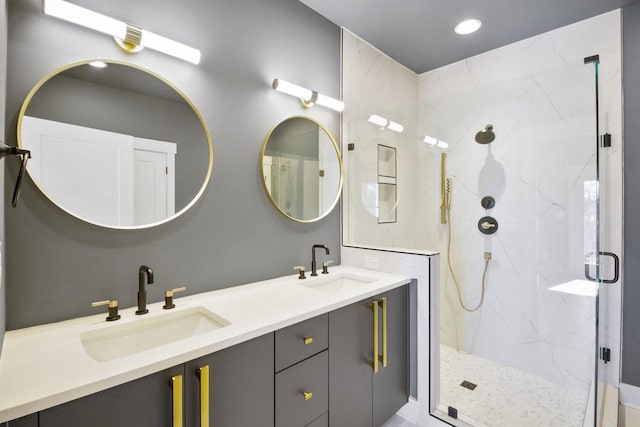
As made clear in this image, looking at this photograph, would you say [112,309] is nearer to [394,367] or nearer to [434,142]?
[394,367]

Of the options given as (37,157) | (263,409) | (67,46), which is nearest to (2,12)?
(67,46)

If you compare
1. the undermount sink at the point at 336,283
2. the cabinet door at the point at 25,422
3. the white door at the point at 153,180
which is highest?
the white door at the point at 153,180

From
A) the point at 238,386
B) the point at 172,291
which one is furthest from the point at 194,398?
the point at 172,291

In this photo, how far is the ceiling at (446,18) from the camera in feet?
6.53

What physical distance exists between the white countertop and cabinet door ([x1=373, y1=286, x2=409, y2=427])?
227mm

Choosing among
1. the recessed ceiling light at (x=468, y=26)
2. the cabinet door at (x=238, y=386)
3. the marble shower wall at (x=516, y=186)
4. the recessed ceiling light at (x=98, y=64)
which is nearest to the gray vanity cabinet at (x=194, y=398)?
the cabinet door at (x=238, y=386)

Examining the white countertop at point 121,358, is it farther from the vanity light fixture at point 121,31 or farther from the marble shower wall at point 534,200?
the vanity light fixture at point 121,31

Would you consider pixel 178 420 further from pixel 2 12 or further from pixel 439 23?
pixel 439 23

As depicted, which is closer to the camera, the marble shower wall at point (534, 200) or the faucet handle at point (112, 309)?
the faucet handle at point (112, 309)

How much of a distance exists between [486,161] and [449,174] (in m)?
0.24

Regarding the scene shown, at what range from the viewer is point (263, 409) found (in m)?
1.11

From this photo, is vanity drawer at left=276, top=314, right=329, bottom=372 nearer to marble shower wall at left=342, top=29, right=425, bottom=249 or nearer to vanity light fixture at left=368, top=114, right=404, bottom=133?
marble shower wall at left=342, top=29, right=425, bottom=249

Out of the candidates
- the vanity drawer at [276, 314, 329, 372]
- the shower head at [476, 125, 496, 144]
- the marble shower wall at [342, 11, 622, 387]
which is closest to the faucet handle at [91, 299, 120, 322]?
the vanity drawer at [276, 314, 329, 372]

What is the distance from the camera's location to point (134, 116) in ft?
4.34
